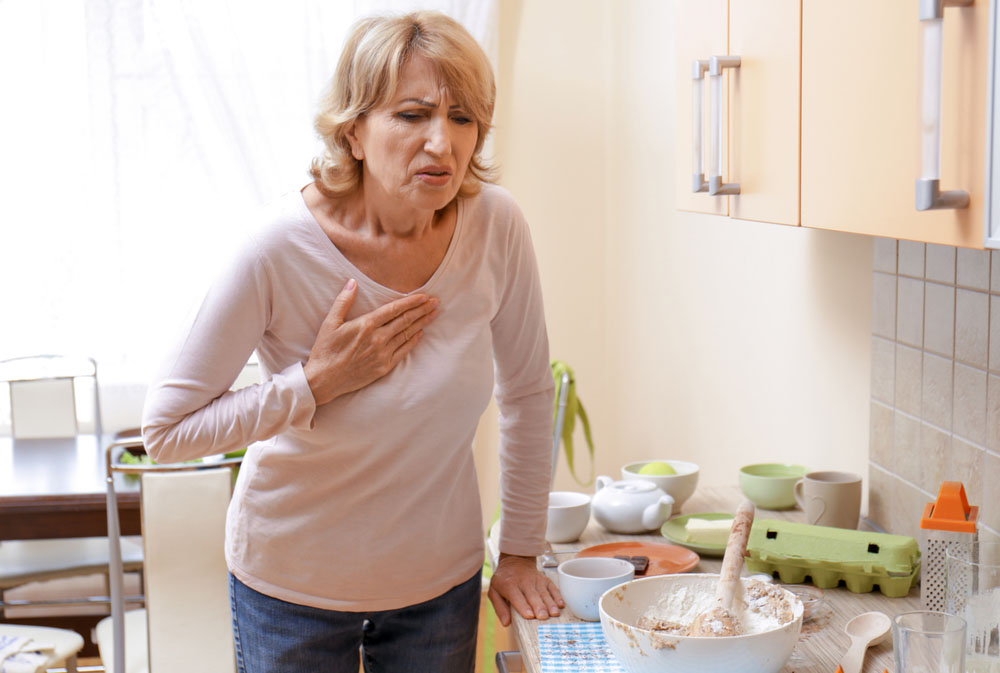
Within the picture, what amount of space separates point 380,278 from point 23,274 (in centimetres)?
271

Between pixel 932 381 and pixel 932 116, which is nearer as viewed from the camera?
pixel 932 116

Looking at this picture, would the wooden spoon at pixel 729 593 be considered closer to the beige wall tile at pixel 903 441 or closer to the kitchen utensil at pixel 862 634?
the kitchen utensil at pixel 862 634

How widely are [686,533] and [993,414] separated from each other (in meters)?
0.51

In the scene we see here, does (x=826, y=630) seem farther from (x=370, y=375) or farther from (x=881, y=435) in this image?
(x=370, y=375)

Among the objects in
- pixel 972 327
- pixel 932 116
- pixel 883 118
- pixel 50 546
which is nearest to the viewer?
pixel 932 116

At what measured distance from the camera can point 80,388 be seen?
384 centimetres

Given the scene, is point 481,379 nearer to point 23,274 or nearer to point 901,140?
point 901,140

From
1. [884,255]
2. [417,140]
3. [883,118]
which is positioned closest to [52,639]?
[417,140]

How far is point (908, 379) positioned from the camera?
1542 millimetres

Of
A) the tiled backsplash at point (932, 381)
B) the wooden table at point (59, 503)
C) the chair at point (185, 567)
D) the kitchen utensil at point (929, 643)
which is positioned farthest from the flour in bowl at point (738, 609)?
the wooden table at point (59, 503)

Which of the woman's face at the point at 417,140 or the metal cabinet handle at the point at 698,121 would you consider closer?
the woman's face at the point at 417,140

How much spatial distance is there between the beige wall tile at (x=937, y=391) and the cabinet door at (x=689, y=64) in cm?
38

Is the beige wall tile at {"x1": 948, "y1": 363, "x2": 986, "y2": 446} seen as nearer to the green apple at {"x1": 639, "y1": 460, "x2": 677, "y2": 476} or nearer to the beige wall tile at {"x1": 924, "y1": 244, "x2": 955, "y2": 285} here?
the beige wall tile at {"x1": 924, "y1": 244, "x2": 955, "y2": 285}

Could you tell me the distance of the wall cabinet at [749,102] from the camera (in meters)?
1.16
